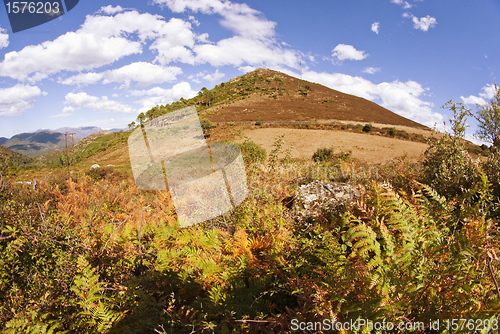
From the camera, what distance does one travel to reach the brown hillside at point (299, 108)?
155 ft

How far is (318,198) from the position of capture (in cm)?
404

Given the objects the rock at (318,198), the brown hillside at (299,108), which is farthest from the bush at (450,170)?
the brown hillside at (299,108)

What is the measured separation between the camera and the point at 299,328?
1.46 m

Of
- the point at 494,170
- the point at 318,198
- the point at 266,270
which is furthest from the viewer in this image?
the point at 318,198

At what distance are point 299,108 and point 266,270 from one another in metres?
56.5

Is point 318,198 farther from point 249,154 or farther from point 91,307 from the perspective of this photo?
point 249,154

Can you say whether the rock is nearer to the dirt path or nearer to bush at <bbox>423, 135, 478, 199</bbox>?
bush at <bbox>423, 135, 478, 199</bbox>

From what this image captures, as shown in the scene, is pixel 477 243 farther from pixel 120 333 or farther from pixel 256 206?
pixel 256 206

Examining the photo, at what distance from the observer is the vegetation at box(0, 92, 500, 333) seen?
51.3 inches

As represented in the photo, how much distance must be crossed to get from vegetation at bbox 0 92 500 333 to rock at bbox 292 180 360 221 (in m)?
0.26

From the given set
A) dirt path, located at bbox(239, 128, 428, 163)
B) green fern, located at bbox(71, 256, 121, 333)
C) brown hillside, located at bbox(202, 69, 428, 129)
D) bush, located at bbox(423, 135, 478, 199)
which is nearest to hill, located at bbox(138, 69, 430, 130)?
brown hillside, located at bbox(202, 69, 428, 129)

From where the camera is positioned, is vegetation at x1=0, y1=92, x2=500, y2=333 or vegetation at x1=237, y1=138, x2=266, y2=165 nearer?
vegetation at x1=0, y1=92, x2=500, y2=333

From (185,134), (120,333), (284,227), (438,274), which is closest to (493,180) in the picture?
(284,227)

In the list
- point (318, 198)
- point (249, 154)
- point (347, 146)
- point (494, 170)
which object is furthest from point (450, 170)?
point (347, 146)
